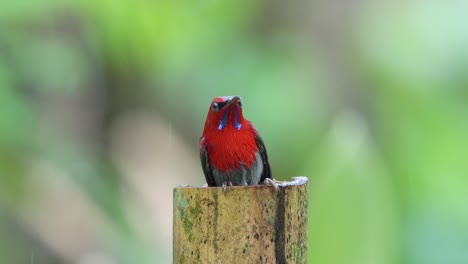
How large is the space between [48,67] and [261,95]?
976 millimetres

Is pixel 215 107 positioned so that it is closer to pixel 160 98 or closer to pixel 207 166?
pixel 207 166

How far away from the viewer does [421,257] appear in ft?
8.79

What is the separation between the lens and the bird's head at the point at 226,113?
181 centimetres

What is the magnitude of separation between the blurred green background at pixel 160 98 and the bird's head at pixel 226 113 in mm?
1134

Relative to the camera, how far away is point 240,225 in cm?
103

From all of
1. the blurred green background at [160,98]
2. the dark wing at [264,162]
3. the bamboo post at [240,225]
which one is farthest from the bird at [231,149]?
the blurred green background at [160,98]

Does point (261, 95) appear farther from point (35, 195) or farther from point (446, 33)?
point (35, 195)

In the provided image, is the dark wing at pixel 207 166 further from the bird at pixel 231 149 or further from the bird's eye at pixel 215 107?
the bird's eye at pixel 215 107

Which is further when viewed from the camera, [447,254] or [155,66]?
[155,66]

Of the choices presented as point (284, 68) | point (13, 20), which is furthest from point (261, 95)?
point (13, 20)

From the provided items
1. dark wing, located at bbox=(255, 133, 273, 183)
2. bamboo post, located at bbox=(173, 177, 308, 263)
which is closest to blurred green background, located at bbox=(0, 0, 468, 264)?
dark wing, located at bbox=(255, 133, 273, 183)

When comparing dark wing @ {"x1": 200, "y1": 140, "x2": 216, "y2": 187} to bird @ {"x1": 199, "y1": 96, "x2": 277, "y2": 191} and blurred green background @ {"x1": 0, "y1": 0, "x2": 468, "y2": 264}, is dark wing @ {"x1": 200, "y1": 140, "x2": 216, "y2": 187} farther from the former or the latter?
blurred green background @ {"x1": 0, "y1": 0, "x2": 468, "y2": 264}

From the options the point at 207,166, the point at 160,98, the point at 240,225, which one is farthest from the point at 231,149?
the point at 160,98

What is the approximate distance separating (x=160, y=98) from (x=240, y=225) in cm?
240
